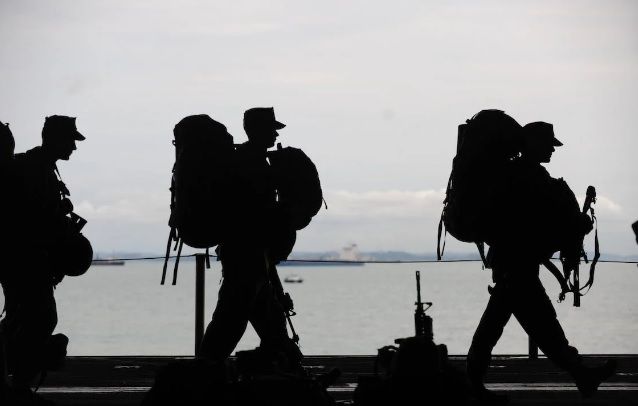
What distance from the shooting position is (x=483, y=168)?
10227 millimetres

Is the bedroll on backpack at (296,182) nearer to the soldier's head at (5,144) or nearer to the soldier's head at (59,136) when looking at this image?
the soldier's head at (59,136)

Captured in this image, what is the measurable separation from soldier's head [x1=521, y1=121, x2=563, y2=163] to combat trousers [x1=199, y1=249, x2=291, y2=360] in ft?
7.60

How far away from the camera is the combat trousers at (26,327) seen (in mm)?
9375

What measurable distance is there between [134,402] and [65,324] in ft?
279

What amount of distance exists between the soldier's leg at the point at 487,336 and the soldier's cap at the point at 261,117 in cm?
225

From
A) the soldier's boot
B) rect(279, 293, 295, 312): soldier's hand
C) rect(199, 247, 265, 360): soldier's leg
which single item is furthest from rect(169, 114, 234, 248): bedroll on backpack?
the soldier's boot

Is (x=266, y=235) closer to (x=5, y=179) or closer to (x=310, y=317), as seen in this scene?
(x=5, y=179)

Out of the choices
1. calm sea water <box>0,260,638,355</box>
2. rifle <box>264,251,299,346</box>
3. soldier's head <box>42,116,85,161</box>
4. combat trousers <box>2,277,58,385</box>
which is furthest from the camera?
calm sea water <box>0,260,638,355</box>

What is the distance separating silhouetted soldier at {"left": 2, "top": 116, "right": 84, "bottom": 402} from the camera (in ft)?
30.8

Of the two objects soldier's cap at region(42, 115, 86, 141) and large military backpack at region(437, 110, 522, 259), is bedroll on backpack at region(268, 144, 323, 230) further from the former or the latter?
soldier's cap at region(42, 115, 86, 141)

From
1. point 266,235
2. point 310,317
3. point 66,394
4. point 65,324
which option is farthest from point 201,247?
point 310,317

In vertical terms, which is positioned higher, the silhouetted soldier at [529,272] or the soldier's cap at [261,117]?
the soldier's cap at [261,117]

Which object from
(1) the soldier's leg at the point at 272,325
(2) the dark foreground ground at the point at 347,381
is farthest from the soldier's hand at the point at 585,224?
(1) the soldier's leg at the point at 272,325

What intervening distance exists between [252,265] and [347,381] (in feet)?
9.34
